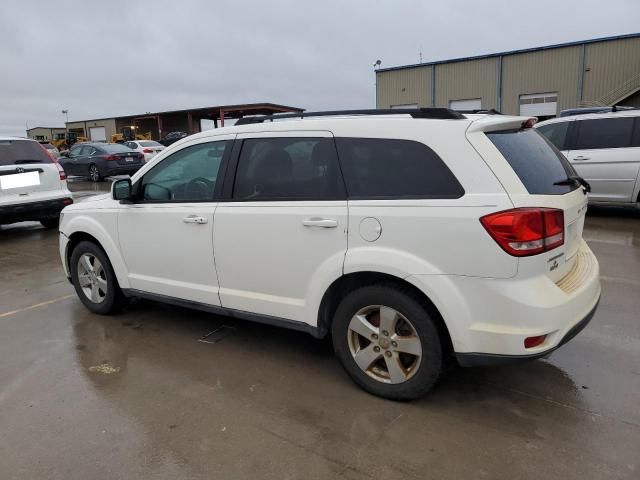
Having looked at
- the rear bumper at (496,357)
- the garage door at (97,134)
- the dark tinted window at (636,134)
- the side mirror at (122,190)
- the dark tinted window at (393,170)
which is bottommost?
the rear bumper at (496,357)

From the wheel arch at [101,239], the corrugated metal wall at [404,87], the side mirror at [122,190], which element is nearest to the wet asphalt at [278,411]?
the wheel arch at [101,239]

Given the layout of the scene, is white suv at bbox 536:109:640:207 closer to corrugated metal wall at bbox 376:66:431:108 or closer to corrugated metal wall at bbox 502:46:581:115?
corrugated metal wall at bbox 502:46:581:115

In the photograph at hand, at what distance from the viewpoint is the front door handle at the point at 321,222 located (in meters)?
3.14

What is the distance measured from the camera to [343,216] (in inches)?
123

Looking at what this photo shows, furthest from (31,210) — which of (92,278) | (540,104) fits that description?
(540,104)

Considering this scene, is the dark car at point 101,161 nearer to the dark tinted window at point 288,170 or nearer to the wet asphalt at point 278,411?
the wet asphalt at point 278,411

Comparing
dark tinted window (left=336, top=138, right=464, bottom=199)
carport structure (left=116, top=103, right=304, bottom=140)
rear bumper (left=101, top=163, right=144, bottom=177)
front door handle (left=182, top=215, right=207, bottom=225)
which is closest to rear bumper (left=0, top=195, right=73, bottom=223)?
front door handle (left=182, top=215, right=207, bottom=225)

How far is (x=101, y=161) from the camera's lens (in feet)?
64.0

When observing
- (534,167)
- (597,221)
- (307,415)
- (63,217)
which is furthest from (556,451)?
(597,221)

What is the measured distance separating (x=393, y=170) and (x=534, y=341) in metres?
1.23

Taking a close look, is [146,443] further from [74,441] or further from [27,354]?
[27,354]

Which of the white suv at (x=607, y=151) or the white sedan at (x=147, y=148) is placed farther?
the white sedan at (x=147, y=148)

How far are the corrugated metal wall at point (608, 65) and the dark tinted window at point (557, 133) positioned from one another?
18.7 m

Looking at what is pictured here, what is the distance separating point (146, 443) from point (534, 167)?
8.83 feet
